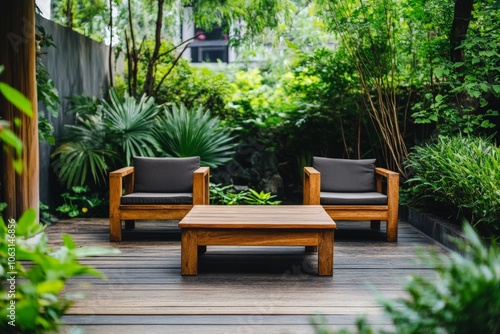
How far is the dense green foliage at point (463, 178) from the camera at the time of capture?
4.66 meters

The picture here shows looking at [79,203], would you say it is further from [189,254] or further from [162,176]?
[189,254]

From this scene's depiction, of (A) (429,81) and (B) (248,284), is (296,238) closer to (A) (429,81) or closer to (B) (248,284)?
(B) (248,284)

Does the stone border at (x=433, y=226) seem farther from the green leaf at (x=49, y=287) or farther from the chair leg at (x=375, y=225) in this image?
the green leaf at (x=49, y=287)

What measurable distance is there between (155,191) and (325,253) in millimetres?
2317

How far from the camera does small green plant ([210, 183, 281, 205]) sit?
711 cm

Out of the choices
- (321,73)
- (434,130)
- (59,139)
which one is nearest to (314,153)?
(321,73)

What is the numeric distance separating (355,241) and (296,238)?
4.86 feet

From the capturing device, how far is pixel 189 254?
4227 millimetres

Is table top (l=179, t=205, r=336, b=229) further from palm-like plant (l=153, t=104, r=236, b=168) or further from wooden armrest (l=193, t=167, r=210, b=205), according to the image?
palm-like plant (l=153, t=104, r=236, b=168)

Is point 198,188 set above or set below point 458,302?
below

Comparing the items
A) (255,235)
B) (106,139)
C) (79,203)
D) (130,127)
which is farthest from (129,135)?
(255,235)

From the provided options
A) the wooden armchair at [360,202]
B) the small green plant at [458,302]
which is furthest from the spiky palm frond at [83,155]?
the small green plant at [458,302]

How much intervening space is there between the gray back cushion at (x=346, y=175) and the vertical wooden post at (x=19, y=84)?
277 cm

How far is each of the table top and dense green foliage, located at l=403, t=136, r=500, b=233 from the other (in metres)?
1.24
